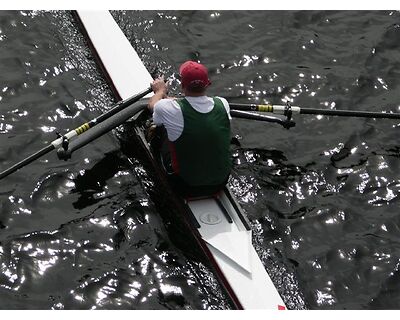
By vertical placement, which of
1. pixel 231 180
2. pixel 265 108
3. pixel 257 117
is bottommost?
pixel 231 180

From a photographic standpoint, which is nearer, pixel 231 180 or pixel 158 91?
pixel 158 91

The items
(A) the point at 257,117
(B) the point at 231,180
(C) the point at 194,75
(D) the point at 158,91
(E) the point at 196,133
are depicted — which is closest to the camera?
(C) the point at 194,75

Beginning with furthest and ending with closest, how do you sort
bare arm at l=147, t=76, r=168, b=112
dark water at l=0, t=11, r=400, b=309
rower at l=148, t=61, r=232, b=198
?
bare arm at l=147, t=76, r=168, b=112 → rower at l=148, t=61, r=232, b=198 → dark water at l=0, t=11, r=400, b=309

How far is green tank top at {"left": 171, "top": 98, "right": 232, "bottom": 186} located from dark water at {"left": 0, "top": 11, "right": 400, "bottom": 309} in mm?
768

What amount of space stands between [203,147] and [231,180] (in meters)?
1.29

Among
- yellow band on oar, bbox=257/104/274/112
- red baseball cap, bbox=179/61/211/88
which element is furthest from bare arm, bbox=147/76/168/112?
yellow band on oar, bbox=257/104/274/112

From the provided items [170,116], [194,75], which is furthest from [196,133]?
[194,75]

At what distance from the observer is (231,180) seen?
9766mm

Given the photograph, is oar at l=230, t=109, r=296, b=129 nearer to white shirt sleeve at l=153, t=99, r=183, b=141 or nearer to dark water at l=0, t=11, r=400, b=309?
dark water at l=0, t=11, r=400, b=309

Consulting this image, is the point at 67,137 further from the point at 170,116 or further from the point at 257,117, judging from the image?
the point at 257,117

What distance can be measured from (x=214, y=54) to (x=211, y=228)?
4.61 metres

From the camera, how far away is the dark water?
27.5 feet

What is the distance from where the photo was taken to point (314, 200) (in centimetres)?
965
